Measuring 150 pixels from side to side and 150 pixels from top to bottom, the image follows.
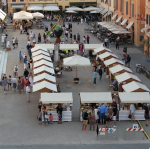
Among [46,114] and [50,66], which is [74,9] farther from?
[46,114]

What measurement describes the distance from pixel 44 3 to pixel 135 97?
5573cm

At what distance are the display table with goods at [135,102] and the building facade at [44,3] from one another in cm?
5437

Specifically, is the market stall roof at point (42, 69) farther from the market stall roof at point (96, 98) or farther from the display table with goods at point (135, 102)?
the display table with goods at point (135, 102)

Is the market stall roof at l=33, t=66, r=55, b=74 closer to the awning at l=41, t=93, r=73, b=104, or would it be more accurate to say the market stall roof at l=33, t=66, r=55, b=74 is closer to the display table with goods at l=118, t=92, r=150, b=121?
the awning at l=41, t=93, r=73, b=104

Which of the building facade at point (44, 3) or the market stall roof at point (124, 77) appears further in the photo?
the building facade at point (44, 3)

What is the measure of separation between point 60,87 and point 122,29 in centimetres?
2203

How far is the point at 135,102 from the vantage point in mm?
24156

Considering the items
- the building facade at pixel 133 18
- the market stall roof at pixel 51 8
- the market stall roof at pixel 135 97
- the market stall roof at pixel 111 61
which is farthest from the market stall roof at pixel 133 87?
the market stall roof at pixel 51 8

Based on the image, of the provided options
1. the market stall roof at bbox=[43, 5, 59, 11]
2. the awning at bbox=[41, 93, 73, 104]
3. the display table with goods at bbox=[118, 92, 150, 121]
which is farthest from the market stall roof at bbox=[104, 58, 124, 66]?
the market stall roof at bbox=[43, 5, 59, 11]

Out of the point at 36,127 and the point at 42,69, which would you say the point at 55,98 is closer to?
the point at 36,127

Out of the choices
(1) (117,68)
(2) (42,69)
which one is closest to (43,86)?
(2) (42,69)

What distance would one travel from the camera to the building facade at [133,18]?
4784 centimetres

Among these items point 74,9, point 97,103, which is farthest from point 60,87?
point 74,9

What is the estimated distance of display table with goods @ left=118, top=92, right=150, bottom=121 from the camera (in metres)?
24.2
